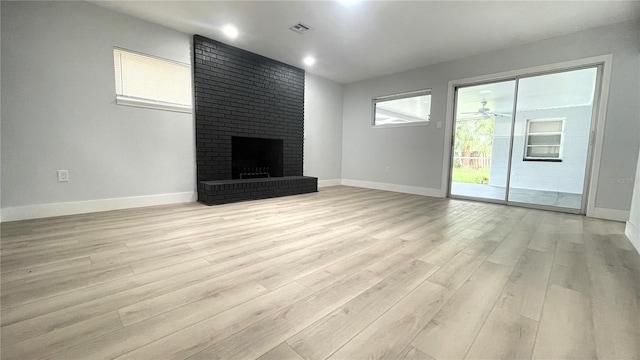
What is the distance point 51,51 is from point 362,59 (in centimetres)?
407

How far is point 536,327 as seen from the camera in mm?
1064

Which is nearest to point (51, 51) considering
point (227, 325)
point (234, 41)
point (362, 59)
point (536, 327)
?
point (234, 41)

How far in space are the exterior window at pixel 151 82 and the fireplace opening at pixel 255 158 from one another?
1098 millimetres

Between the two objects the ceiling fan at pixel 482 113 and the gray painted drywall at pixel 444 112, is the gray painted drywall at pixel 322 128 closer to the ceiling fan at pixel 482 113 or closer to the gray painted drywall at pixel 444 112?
the gray painted drywall at pixel 444 112

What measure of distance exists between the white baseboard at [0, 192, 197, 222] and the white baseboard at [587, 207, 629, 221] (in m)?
5.55

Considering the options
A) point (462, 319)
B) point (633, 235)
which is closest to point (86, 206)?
point (462, 319)

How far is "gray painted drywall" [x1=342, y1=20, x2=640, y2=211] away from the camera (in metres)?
2.96

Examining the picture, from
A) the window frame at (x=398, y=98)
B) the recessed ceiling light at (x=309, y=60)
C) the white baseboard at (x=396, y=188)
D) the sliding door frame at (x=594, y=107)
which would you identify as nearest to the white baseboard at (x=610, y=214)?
the sliding door frame at (x=594, y=107)

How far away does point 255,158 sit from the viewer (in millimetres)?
4895

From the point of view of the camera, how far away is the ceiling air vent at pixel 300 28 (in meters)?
3.20

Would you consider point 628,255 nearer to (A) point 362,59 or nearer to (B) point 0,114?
(A) point 362,59

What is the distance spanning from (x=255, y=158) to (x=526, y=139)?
189 inches

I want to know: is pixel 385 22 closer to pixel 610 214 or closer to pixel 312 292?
pixel 312 292

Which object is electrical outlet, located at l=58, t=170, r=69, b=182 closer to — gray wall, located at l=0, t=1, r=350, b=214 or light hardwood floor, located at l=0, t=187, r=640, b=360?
gray wall, located at l=0, t=1, r=350, b=214
